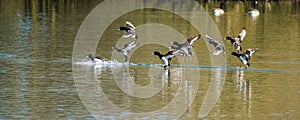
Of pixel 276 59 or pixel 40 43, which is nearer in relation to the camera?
pixel 276 59

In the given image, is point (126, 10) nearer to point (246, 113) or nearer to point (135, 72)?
point (135, 72)

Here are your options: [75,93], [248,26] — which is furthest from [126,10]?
[75,93]

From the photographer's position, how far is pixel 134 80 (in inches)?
829

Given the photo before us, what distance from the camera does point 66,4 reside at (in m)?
53.8

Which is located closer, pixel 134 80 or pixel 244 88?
pixel 244 88

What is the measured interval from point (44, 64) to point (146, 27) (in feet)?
46.9

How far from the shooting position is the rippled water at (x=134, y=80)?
17.0 metres

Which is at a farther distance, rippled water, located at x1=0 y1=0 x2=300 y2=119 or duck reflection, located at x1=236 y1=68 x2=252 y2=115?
duck reflection, located at x1=236 y1=68 x2=252 y2=115

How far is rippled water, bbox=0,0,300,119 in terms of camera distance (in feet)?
55.9

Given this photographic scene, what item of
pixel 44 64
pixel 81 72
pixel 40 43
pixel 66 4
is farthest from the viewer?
pixel 66 4

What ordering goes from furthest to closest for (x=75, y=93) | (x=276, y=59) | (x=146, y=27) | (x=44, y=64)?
1. (x=146, y=27)
2. (x=276, y=59)
3. (x=44, y=64)
4. (x=75, y=93)

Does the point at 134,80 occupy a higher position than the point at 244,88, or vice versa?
the point at 134,80

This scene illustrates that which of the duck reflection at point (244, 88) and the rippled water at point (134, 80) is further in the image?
the duck reflection at point (244, 88)

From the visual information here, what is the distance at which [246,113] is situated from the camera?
16891 millimetres
